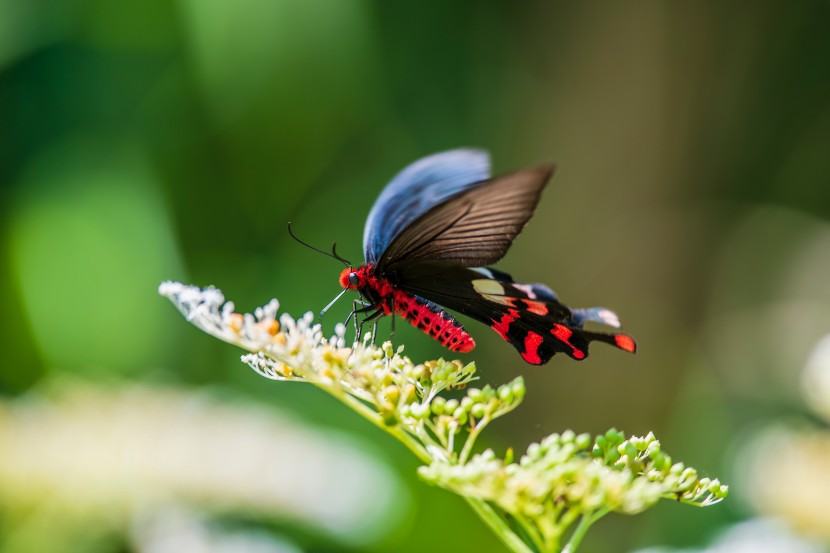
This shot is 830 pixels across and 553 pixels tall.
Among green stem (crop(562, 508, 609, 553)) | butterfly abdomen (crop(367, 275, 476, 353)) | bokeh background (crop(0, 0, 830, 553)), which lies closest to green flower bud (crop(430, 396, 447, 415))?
green stem (crop(562, 508, 609, 553))

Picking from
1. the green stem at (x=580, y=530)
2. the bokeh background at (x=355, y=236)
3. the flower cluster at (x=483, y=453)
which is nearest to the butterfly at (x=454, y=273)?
the flower cluster at (x=483, y=453)

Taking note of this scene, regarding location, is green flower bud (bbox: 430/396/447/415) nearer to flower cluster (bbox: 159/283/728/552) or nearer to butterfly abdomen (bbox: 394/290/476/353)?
flower cluster (bbox: 159/283/728/552)

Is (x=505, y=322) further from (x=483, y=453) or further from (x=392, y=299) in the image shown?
(x=483, y=453)

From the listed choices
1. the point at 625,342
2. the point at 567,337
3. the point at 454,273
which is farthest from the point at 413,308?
the point at 625,342

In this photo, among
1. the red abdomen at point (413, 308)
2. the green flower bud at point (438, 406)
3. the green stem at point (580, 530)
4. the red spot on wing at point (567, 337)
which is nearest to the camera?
the green stem at point (580, 530)

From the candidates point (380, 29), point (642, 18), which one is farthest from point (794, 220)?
point (380, 29)

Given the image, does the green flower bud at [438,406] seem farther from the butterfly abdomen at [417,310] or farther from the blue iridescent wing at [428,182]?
the blue iridescent wing at [428,182]
